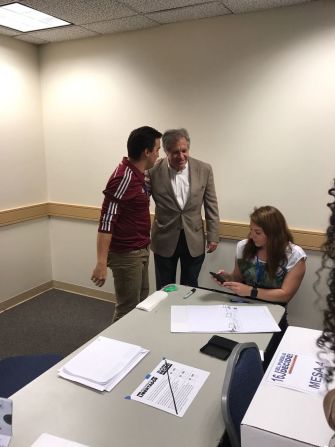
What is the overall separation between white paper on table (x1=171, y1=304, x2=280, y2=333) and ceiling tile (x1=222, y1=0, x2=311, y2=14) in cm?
187

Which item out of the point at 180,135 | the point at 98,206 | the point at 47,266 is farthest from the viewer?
the point at 47,266

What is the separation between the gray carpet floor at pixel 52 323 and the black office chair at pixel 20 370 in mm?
958

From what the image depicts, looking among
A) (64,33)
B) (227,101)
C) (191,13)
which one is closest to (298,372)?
(227,101)

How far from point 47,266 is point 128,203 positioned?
2098 mm

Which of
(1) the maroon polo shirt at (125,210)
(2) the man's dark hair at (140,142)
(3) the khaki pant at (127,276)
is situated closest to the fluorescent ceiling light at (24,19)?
(2) the man's dark hair at (140,142)

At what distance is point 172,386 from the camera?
3.94 ft

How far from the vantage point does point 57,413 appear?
1098 mm

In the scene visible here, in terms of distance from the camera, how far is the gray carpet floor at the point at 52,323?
2.85 m

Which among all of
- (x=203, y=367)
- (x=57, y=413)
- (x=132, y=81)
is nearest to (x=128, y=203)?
(x=203, y=367)

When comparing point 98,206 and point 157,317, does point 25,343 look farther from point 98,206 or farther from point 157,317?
point 157,317

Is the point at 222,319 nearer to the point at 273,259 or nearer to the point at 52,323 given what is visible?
the point at 273,259

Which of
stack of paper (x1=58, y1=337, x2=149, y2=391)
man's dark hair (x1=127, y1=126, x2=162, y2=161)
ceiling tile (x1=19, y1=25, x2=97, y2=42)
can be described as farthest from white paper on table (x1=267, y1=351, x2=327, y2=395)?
ceiling tile (x1=19, y1=25, x2=97, y2=42)

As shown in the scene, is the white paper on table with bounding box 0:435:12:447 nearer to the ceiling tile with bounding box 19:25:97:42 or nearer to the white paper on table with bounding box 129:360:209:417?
the white paper on table with bounding box 129:360:209:417

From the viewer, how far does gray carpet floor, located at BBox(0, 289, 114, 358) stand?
→ 2.85 m
